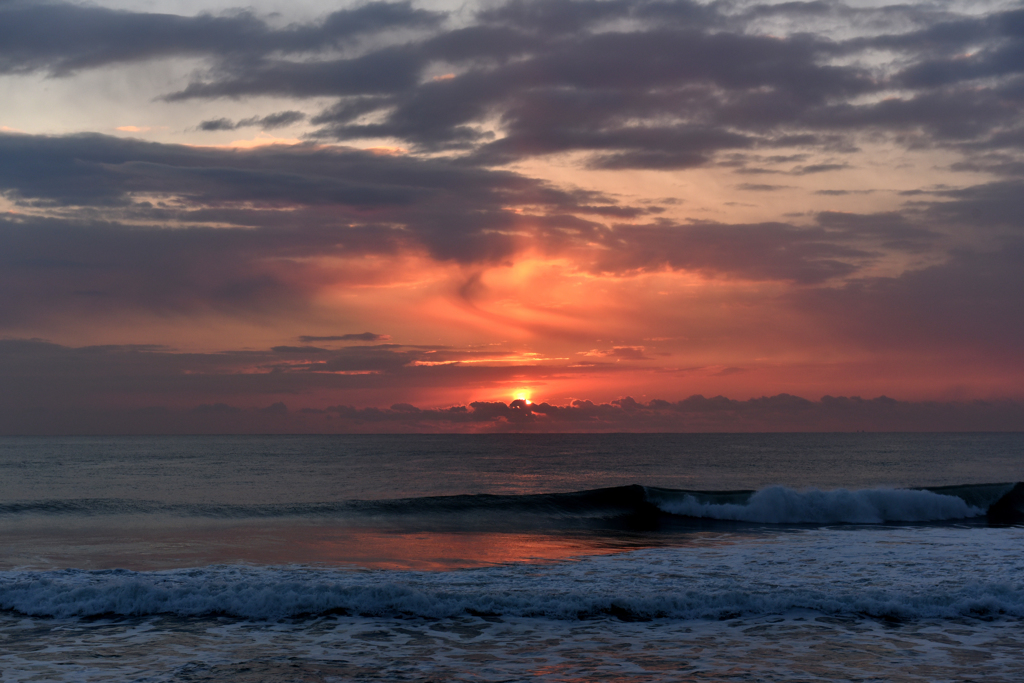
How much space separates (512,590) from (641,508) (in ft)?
58.8

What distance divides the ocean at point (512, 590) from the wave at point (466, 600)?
0.16ft

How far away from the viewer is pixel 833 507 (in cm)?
2906

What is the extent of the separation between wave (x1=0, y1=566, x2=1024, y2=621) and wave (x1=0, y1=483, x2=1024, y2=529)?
42.4 ft

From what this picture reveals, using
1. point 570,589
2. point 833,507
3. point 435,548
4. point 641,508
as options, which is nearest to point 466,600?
point 570,589

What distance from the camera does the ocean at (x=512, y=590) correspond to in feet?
31.8

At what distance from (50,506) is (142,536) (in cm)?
998

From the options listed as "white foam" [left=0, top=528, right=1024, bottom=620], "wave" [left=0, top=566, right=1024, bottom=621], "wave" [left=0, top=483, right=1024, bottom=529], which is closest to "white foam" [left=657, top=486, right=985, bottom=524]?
"wave" [left=0, top=483, right=1024, bottom=529]

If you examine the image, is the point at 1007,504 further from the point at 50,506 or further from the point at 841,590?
the point at 50,506

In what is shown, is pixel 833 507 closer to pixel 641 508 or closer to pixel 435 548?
pixel 641 508

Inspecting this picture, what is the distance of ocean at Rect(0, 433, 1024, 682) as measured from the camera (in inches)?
382

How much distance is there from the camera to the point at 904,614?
1224 centimetres

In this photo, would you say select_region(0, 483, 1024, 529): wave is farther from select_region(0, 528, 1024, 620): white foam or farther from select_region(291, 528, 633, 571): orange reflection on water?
select_region(0, 528, 1024, 620): white foam

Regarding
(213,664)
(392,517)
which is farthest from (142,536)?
(213,664)

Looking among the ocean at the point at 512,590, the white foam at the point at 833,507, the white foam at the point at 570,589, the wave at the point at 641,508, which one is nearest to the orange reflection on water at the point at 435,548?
the ocean at the point at 512,590
